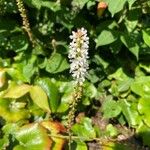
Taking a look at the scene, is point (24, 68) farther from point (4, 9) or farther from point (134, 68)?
point (134, 68)

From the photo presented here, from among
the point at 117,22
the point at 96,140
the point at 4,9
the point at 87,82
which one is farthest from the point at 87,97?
the point at 4,9

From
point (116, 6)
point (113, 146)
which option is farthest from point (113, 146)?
point (116, 6)

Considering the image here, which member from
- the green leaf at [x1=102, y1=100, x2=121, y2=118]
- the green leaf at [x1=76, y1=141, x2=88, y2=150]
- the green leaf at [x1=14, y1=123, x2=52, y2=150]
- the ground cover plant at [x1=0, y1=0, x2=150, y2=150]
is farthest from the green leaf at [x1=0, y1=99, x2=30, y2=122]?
the green leaf at [x1=102, y1=100, x2=121, y2=118]

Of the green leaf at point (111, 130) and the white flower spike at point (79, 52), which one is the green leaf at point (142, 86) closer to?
the green leaf at point (111, 130)

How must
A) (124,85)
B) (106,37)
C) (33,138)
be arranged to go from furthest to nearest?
1. (124,85)
2. (106,37)
3. (33,138)

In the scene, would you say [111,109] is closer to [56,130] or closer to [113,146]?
[113,146]

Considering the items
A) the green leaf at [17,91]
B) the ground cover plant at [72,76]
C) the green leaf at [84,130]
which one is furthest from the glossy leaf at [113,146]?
the green leaf at [17,91]

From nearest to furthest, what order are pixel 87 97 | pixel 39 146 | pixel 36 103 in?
pixel 39 146 → pixel 36 103 → pixel 87 97
